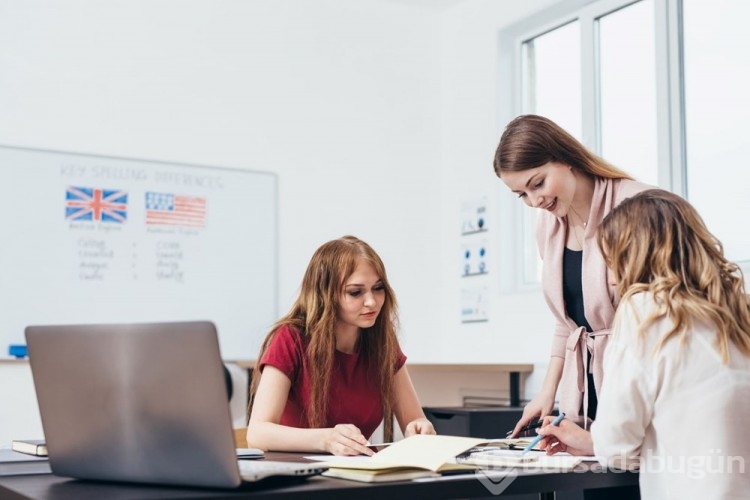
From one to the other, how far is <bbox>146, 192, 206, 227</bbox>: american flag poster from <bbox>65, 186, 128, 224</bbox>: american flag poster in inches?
4.3

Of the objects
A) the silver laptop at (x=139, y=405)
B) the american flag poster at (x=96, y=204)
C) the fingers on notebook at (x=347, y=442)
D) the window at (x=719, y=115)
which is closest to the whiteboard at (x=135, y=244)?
the american flag poster at (x=96, y=204)

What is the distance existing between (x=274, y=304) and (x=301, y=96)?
39.9 inches

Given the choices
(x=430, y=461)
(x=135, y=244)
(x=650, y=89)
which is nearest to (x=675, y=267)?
(x=430, y=461)

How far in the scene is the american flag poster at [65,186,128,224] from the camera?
3.70 m

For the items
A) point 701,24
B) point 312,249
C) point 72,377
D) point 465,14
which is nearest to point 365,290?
point 72,377

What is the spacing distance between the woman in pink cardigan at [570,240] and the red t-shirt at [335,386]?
1.23 ft

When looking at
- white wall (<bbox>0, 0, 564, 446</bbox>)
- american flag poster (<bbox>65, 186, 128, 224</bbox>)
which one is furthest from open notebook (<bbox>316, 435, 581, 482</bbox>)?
american flag poster (<bbox>65, 186, 128, 224</bbox>)

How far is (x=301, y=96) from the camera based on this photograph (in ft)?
14.1

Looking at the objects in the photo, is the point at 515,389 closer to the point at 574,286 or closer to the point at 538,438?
the point at 574,286

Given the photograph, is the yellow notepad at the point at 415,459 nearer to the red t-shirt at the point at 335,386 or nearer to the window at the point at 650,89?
the red t-shirt at the point at 335,386

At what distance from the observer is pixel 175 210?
3896mm

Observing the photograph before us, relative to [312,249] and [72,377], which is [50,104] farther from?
[72,377]

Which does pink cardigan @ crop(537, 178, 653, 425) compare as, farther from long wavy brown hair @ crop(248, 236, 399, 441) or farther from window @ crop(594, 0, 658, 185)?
window @ crop(594, 0, 658, 185)

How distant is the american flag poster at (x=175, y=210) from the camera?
152 inches
